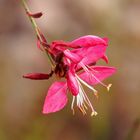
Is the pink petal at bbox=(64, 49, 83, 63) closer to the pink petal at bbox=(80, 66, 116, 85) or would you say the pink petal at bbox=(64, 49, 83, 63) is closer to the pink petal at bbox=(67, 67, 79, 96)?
the pink petal at bbox=(67, 67, 79, 96)

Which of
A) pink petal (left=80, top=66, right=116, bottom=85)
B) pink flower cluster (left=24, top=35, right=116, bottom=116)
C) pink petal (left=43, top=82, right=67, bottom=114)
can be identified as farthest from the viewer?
pink petal (left=80, top=66, right=116, bottom=85)

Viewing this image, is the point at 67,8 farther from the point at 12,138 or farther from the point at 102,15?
the point at 12,138

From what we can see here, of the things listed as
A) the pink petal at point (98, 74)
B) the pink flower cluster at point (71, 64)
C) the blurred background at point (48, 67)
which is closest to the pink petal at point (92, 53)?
the pink flower cluster at point (71, 64)

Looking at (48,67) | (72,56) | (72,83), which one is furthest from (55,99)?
(48,67)

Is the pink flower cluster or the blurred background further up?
the pink flower cluster

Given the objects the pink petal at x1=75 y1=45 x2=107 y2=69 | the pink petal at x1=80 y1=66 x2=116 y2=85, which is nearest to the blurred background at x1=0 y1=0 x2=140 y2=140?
the pink petal at x1=80 y1=66 x2=116 y2=85

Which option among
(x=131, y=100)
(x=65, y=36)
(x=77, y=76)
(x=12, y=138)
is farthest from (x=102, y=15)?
(x=77, y=76)

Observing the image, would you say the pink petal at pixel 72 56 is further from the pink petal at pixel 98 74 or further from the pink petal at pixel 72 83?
the pink petal at pixel 98 74
